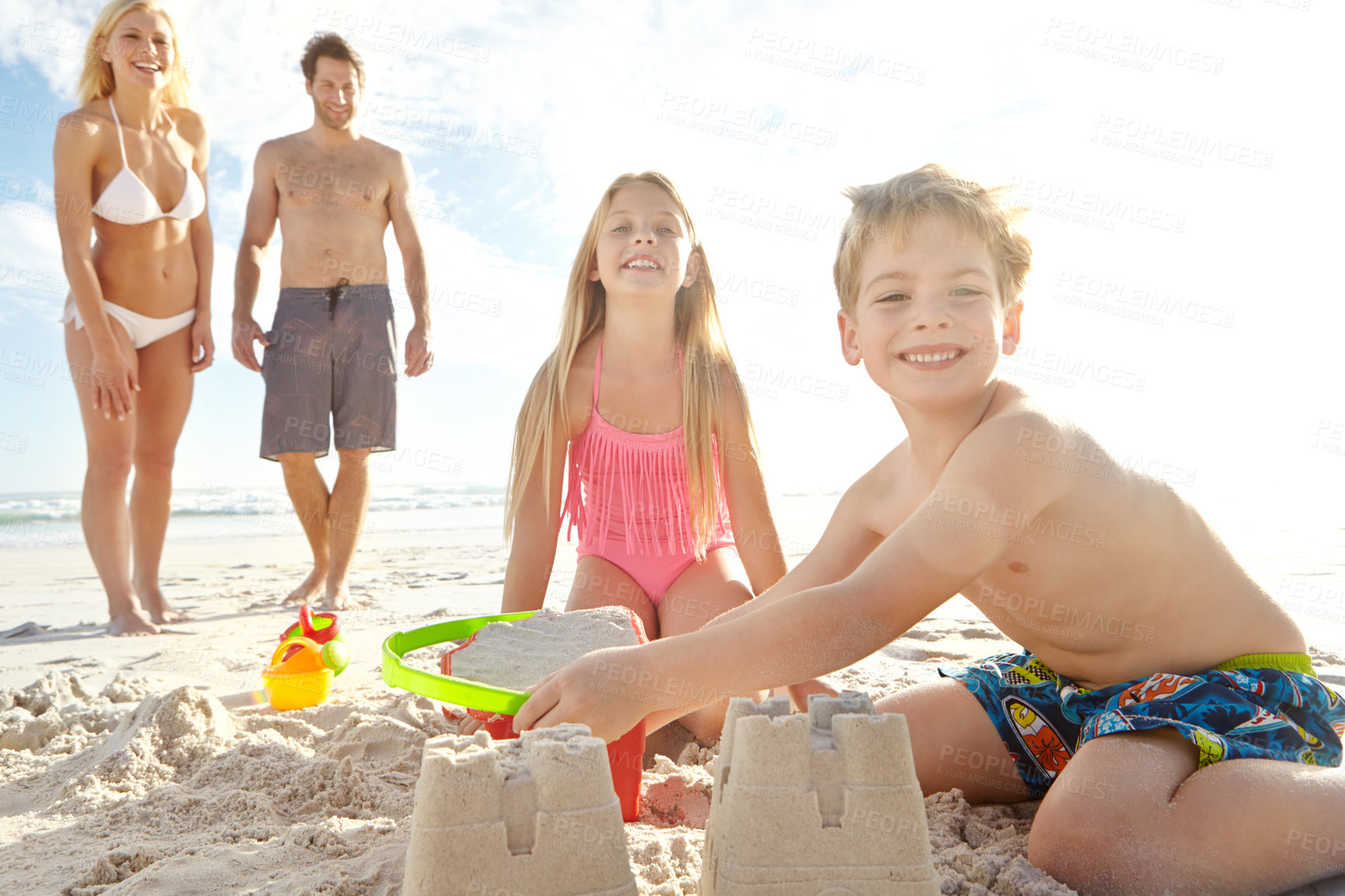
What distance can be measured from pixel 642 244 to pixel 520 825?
2253mm

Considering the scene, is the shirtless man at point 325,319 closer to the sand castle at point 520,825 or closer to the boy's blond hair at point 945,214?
the boy's blond hair at point 945,214

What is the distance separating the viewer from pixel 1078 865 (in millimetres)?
1431

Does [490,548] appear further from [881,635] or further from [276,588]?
[881,635]

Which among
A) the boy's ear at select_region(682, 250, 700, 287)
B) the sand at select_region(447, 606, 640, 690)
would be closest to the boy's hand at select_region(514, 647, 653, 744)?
the sand at select_region(447, 606, 640, 690)

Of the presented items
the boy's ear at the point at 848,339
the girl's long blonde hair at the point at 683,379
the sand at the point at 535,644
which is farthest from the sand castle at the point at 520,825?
the girl's long blonde hair at the point at 683,379

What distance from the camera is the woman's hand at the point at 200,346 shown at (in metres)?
4.43

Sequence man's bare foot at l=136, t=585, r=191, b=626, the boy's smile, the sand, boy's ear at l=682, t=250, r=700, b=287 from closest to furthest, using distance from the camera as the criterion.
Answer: the boy's smile < the sand < boy's ear at l=682, t=250, r=700, b=287 < man's bare foot at l=136, t=585, r=191, b=626

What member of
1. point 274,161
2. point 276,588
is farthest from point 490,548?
point 274,161

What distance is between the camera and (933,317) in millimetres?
1756

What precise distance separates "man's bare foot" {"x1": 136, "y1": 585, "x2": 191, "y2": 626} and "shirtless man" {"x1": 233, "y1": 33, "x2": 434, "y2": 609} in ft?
2.11

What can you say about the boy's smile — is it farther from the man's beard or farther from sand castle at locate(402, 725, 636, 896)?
the man's beard

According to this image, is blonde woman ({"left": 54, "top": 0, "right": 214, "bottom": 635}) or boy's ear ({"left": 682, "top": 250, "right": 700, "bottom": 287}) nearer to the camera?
boy's ear ({"left": 682, "top": 250, "right": 700, "bottom": 287})

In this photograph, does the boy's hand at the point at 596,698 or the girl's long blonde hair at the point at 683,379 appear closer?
the boy's hand at the point at 596,698

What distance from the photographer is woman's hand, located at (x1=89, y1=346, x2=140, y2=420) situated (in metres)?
4.04
